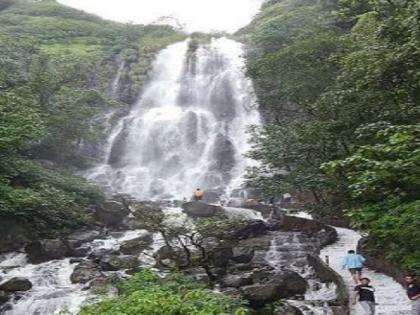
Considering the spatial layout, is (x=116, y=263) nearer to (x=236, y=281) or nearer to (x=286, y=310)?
(x=236, y=281)

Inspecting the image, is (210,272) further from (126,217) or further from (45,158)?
(45,158)

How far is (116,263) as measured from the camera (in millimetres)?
18609

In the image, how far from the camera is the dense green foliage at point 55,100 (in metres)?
21.6

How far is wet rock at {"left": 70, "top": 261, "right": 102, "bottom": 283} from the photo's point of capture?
699 inches

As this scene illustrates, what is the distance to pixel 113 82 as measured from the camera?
47500 millimetres

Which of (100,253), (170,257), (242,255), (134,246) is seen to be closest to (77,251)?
(100,253)

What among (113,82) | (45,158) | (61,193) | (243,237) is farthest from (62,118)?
(113,82)

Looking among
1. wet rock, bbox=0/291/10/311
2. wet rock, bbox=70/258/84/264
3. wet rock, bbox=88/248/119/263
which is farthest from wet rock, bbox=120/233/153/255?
wet rock, bbox=0/291/10/311

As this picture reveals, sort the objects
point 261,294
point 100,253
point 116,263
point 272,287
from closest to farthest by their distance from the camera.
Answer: point 261,294 → point 272,287 → point 116,263 → point 100,253

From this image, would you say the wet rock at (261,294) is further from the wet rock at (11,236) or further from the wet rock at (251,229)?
the wet rock at (11,236)

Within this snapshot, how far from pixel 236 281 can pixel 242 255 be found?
289 cm

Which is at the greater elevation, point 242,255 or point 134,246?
point 242,255

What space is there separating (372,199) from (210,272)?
5915 millimetres

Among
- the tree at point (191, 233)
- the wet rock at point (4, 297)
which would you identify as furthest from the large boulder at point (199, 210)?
the wet rock at point (4, 297)
